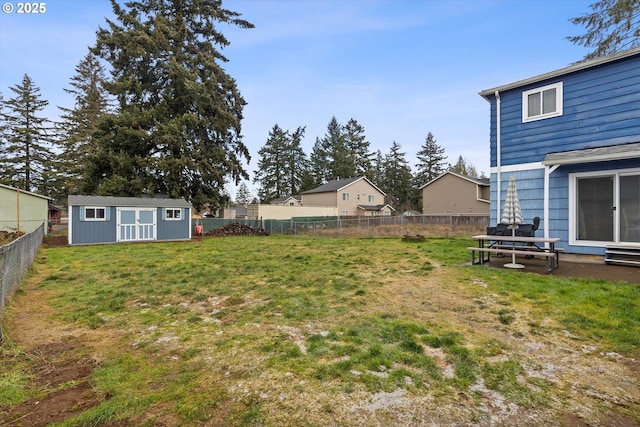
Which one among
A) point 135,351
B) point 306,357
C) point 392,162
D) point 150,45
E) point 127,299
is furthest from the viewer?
Result: point 392,162

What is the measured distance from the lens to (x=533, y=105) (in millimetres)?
8109

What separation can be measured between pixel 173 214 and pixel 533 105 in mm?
17091

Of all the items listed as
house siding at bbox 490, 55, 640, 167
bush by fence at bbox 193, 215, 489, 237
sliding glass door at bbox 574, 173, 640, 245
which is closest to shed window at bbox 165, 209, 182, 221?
bush by fence at bbox 193, 215, 489, 237

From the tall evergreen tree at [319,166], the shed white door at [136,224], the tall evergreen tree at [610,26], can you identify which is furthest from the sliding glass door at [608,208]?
the tall evergreen tree at [319,166]

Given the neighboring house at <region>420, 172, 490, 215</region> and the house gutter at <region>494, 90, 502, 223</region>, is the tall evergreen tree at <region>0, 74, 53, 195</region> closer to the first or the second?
the neighboring house at <region>420, 172, 490, 215</region>

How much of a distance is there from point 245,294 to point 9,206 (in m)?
21.3

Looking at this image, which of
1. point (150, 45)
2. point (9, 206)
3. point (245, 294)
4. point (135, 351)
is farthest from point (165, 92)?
point (135, 351)

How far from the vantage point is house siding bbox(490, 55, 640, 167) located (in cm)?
688

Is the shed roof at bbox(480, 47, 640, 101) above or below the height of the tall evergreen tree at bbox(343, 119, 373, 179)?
below

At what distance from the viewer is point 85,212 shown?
1488 cm

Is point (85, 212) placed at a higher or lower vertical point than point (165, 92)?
lower

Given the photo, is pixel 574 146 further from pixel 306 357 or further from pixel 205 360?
pixel 205 360

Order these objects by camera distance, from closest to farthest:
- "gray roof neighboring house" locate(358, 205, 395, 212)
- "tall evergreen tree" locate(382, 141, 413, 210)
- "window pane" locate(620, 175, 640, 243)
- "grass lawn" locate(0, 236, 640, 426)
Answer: "grass lawn" locate(0, 236, 640, 426)
"window pane" locate(620, 175, 640, 243)
"gray roof neighboring house" locate(358, 205, 395, 212)
"tall evergreen tree" locate(382, 141, 413, 210)

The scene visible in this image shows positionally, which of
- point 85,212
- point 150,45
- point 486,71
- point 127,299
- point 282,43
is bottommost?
point 127,299
